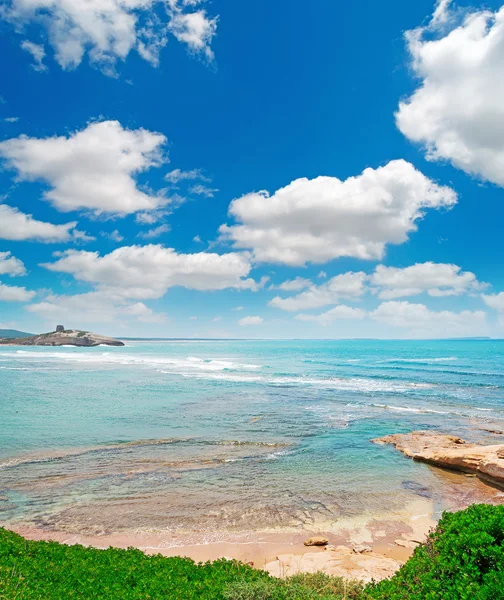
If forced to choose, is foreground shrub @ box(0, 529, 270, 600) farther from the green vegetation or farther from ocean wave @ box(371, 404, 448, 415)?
ocean wave @ box(371, 404, 448, 415)

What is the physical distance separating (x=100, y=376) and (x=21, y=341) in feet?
531

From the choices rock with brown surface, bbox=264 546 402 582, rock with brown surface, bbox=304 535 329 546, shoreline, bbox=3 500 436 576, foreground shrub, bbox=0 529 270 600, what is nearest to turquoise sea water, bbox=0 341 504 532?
shoreline, bbox=3 500 436 576

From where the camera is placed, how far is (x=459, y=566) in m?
5.15

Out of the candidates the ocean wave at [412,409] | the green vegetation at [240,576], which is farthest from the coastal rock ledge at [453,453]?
the green vegetation at [240,576]

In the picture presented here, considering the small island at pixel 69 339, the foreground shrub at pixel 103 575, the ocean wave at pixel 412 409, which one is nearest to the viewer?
the foreground shrub at pixel 103 575

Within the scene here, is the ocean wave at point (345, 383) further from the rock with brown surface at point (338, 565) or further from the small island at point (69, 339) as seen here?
the small island at point (69, 339)

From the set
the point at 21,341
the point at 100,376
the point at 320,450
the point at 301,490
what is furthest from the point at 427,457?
the point at 21,341

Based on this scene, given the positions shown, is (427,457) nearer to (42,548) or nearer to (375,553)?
(375,553)

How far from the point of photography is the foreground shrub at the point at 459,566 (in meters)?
4.71

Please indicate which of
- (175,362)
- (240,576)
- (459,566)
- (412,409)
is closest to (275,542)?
(240,576)

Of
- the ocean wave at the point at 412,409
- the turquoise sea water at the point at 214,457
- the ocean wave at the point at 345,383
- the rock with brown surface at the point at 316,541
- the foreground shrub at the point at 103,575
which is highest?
the foreground shrub at the point at 103,575

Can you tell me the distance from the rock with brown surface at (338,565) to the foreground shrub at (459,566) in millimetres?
2314

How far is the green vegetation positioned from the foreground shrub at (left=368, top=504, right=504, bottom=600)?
1cm

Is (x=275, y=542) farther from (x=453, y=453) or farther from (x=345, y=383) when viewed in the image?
(x=345, y=383)
